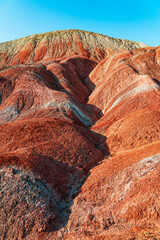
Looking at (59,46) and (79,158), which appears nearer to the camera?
(79,158)

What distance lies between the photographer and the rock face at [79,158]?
30.0 ft

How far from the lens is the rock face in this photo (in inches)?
360

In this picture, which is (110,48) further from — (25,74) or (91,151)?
(91,151)

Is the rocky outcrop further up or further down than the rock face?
further up

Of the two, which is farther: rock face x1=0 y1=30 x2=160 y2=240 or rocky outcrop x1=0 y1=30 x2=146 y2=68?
rocky outcrop x1=0 y1=30 x2=146 y2=68

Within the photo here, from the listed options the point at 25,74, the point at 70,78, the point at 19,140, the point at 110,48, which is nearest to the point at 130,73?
the point at 70,78

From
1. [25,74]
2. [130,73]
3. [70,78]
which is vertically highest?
[25,74]

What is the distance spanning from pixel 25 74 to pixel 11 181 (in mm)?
25212

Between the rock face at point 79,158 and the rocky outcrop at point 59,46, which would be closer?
the rock face at point 79,158

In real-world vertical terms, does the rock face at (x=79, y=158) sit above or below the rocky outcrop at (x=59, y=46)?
below

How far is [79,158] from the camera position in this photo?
15391 mm

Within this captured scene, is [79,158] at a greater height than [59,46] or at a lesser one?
lesser

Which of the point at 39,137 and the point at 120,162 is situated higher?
the point at 39,137

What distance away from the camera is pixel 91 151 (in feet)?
54.3
